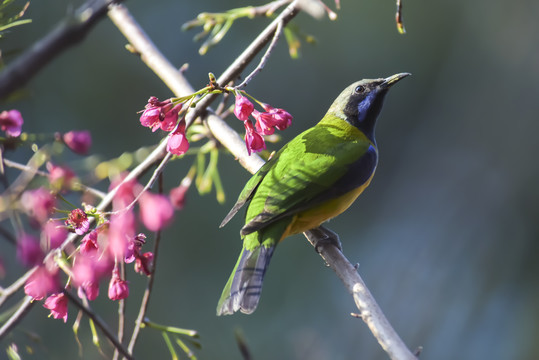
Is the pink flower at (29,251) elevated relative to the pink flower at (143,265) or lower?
elevated

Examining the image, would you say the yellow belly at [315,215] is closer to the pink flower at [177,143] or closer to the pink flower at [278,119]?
the pink flower at [278,119]

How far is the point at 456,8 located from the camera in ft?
29.1

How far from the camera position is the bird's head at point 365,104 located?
3283 millimetres

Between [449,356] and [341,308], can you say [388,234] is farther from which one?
[449,356]

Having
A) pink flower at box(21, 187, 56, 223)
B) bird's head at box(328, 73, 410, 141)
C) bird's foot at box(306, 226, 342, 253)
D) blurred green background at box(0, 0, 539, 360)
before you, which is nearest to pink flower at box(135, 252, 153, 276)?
pink flower at box(21, 187, 56, 223)

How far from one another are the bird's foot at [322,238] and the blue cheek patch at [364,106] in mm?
845

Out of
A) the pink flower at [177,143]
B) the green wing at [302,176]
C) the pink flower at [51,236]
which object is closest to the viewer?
the pink flower at [51,236]

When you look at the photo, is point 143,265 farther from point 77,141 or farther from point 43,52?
point 43,52

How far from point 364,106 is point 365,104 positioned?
0.06 ft

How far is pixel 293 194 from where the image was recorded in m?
2.50

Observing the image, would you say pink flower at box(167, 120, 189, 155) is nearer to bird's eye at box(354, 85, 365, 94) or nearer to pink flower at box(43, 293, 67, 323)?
pink flower at box(43, 293, 67, 323)

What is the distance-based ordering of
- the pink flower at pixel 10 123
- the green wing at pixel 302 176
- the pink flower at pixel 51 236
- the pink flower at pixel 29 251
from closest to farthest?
the pink flower at pixel 29 251, the pink flower at pixel 51 236, the pink flower at pixel 10 123, the green wing at pixel 302 176

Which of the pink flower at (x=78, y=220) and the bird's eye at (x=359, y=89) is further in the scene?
the bird's eye at (x=359, y=89)

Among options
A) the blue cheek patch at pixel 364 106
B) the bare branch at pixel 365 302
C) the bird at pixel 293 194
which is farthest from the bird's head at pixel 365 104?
the bare branch at pixel 365 302
